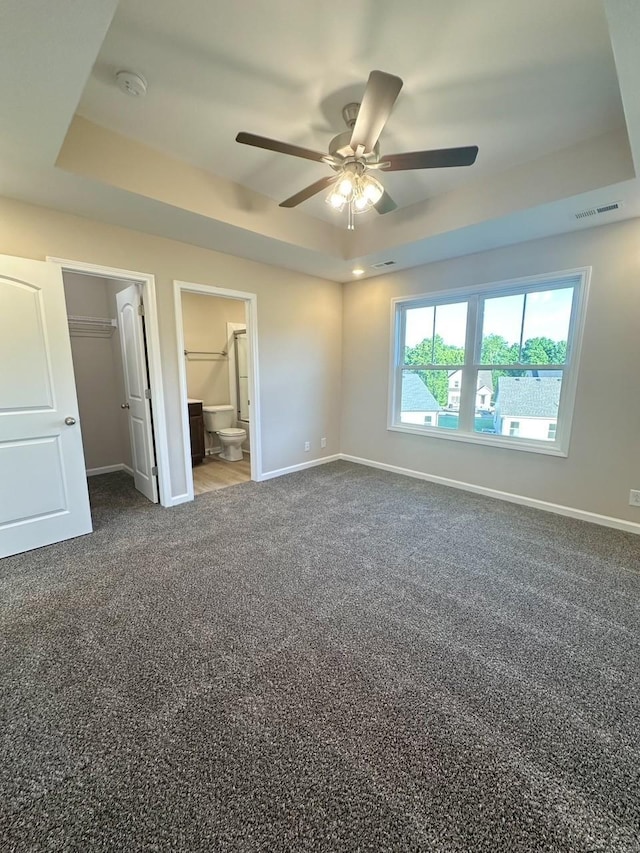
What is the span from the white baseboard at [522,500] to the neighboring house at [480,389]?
0.89 meters

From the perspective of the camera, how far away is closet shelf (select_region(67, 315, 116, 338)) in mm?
4252

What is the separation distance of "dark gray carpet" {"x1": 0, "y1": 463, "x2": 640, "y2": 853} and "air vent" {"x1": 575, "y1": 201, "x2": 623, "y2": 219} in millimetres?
2593

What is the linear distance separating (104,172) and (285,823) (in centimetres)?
338

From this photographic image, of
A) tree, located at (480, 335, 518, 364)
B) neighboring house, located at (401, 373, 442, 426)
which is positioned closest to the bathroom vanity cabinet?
neighboring house, located at (401, 373, 442, 426)

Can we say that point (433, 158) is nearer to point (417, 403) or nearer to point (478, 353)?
point (478, 353)

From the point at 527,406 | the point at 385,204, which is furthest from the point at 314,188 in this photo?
the point at 527,406

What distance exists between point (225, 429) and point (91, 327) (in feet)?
6.99

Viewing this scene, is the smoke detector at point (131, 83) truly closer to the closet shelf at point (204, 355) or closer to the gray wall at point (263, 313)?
the gray wall at point (263, 313)

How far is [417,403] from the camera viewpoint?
440cm

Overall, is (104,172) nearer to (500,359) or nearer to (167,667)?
(167,667)

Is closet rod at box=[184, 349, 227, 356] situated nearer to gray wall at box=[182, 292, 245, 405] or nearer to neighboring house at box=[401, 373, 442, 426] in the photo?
gray wall at box=[182, 292, 245, 405]

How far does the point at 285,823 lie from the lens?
1.07 metres

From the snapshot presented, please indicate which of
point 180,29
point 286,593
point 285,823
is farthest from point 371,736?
point 180,29

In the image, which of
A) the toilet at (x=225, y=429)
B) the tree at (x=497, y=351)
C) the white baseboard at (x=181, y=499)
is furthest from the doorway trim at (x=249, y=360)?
the tree at (x=497, y=351)
